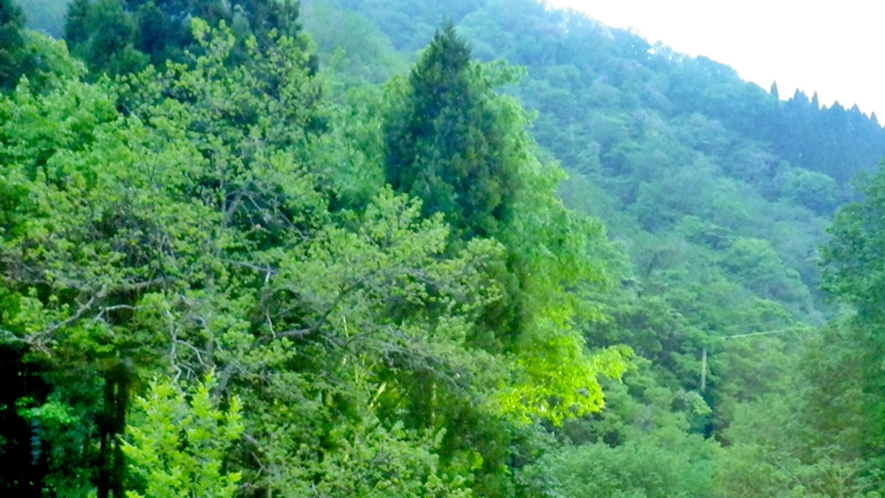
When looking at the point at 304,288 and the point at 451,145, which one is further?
the point at 451,145

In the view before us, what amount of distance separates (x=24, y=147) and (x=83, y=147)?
2.22ft

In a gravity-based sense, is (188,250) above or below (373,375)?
above

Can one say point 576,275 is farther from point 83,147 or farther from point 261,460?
point 83,147

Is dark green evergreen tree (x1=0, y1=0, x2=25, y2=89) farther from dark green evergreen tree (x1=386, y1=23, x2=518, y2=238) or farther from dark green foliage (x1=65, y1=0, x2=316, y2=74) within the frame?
dark green evergreen tree (x1=386, y1=23, x2=518, y2=238)

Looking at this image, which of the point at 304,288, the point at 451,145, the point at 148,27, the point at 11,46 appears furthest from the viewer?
the point at 148,27

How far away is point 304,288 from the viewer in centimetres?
865

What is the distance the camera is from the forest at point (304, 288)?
26.1 ft

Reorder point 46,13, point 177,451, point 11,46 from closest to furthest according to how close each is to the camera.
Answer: point 177,451
point 11,46
point 46,13

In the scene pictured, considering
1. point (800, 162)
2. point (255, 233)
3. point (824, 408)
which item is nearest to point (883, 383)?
point (824, 408)

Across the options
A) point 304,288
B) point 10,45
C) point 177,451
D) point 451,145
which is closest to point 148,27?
point 10,45

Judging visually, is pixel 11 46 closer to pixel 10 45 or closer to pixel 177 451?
pixel 10 45

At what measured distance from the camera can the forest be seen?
7.96 m

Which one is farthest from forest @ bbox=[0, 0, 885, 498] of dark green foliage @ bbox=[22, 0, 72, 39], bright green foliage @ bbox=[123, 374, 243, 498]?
dark green foliage @ bbox=[22, 0, 72, 39]

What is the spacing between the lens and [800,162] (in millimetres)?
53438
